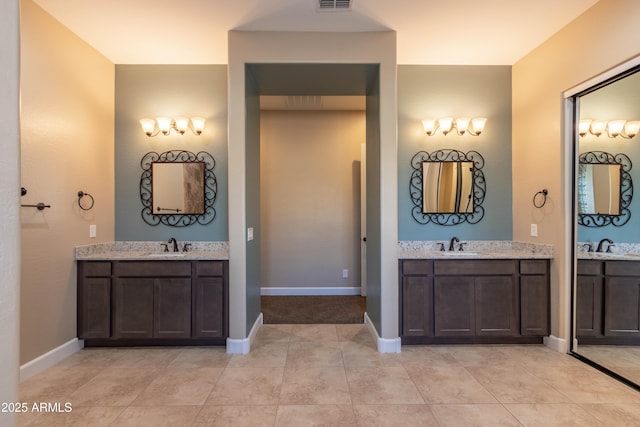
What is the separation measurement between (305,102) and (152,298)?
3.17m

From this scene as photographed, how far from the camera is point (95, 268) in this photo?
3.03 meters

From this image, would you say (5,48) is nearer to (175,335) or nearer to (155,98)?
(175,335)

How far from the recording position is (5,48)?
848 millimetres

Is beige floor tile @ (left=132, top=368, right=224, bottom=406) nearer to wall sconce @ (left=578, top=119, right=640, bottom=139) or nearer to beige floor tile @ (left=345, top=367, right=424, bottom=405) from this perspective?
beige floor tile @ (left=345, top=367, right=424, bottom=405)

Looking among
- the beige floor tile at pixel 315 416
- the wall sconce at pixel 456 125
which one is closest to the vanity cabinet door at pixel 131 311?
the beige floor tile at pixel 315 416

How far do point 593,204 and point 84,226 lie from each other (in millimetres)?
4576

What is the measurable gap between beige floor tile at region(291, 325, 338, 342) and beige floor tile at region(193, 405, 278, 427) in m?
1.21

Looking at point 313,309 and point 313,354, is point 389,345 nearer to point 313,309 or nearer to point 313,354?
point 313,354

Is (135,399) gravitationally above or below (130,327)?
below

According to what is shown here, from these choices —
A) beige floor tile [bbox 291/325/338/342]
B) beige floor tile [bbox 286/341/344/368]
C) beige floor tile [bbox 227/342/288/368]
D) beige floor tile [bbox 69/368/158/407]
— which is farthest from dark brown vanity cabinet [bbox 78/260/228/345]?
beige floor tile [bbox 291/325/338/342]

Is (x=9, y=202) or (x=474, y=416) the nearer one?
(x=9, y=202)

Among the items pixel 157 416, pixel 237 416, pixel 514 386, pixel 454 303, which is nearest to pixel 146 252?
pixel 157 416

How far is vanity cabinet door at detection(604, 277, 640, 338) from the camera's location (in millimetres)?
2496

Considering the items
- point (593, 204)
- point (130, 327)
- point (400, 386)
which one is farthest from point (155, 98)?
point (593, 204)
